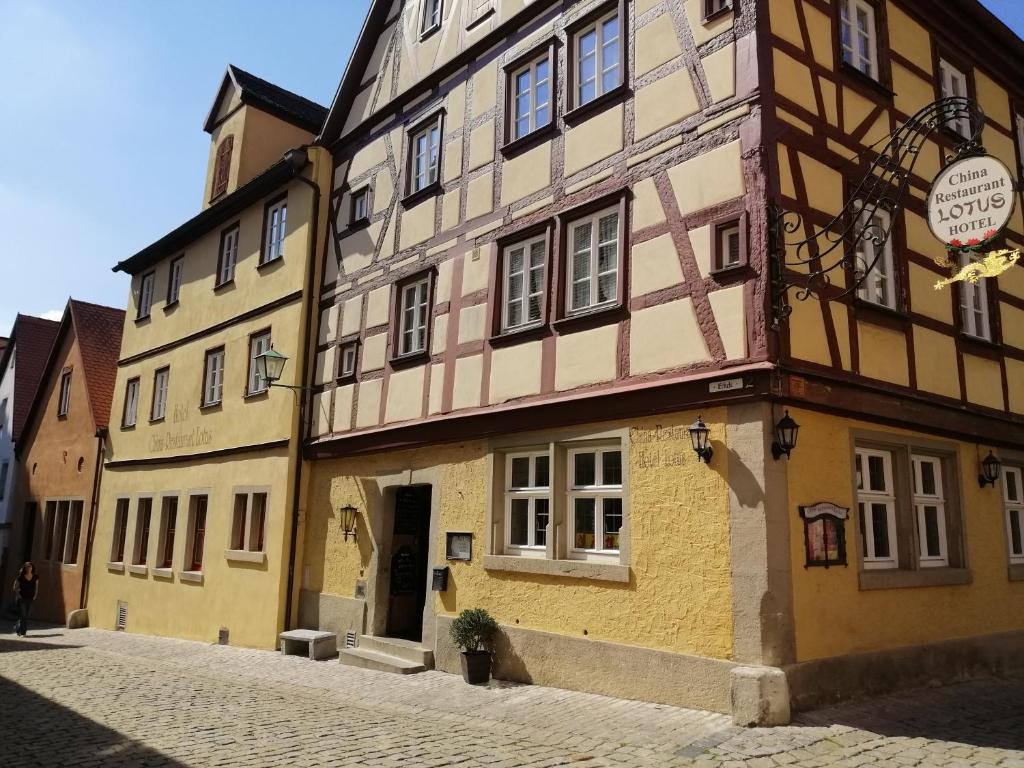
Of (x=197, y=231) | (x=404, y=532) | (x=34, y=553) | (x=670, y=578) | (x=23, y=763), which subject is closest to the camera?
(x=23, y=763)

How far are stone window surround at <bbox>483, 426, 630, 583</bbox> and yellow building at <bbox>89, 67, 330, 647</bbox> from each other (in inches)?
194

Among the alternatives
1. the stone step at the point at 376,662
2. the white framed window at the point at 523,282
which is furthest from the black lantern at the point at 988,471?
the stone step at the point at 376,662

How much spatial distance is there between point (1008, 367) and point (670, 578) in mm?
6271

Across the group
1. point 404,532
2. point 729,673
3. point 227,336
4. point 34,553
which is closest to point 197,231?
point 227,336

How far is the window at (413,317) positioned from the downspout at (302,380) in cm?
252

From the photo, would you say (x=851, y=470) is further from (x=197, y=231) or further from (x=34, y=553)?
(x=34, y=553)

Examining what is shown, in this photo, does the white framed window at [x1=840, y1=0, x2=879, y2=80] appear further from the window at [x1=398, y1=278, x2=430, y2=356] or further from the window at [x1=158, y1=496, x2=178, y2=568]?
the window at [x1=158, y1=496, x2=178, y2=568]

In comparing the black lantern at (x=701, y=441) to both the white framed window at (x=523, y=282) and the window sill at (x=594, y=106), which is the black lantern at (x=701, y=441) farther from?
the window sill at (x=594, y=106)

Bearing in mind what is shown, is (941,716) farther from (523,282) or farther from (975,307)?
(523,282)

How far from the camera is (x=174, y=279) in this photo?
19688mm

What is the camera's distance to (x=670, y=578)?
7934mm

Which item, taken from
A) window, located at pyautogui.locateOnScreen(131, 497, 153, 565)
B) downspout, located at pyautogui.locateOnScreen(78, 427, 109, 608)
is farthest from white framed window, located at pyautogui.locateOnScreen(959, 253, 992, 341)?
downspout, located at pyautogui.locateOnScreen(78, 427, 109, 608)

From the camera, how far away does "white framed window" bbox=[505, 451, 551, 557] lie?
32.1ft

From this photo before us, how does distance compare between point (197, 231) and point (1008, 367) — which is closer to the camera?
point (1008, 367)
